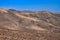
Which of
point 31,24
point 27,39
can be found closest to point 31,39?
point 27,39

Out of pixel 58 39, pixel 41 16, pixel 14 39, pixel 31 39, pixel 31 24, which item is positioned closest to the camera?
pixel 14 39

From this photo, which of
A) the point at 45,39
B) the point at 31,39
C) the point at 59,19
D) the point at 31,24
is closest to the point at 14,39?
the point at 31,39

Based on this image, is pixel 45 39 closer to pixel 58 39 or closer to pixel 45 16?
pixel 58 39

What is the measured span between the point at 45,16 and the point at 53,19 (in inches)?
106

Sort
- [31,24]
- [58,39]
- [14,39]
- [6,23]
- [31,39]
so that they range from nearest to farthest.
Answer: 1. [14,39]
2. [31,39]
3. [58,39]
4. [6,23]
5. [31,24]

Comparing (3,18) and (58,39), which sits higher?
(3,18)

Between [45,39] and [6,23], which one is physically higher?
[6,23]

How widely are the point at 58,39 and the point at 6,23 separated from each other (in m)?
11.4

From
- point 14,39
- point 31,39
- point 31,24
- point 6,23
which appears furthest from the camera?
point 31,24

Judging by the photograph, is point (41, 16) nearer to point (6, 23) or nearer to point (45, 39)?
point (6, 23)

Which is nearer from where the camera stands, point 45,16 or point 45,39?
point 45,39

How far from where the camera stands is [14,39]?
23922mm

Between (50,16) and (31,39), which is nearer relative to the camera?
(31,39)

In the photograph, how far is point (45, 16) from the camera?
57.0 metres
